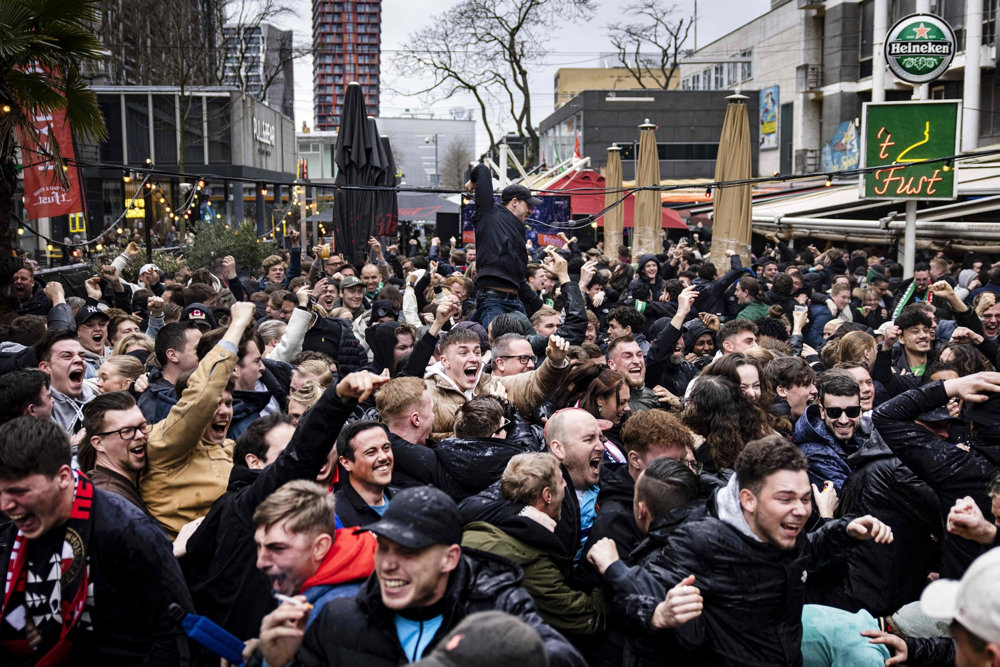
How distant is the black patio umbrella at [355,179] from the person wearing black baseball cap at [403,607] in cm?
956

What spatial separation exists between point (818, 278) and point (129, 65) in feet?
133

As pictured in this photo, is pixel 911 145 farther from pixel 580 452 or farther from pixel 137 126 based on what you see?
pixel 137 126

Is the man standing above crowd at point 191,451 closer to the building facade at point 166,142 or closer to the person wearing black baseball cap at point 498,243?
the person wearing black baseball cap at point 498,243

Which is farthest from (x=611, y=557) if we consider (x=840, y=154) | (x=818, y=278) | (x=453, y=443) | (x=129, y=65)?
(x=129, y=65)

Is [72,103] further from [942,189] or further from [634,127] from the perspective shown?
[634,127]

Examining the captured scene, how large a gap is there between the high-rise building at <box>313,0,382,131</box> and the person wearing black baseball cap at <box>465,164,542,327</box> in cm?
15928

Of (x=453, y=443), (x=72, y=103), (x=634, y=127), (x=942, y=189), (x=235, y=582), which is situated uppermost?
(x=634, y=127)

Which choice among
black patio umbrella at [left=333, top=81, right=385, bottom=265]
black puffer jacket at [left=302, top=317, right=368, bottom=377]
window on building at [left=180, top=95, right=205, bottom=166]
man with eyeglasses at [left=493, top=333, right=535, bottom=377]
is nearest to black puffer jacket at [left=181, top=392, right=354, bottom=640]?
man with eyeglasses at [left=493, top=333, right=535, bottom=377]

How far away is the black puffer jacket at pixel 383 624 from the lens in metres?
2.78

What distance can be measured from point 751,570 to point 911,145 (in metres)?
11.0

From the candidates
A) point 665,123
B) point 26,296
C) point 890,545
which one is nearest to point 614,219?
point 26,296

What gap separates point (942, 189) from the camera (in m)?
12.7

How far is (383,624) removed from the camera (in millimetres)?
2807

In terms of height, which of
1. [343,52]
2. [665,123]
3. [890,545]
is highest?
[343,52]
